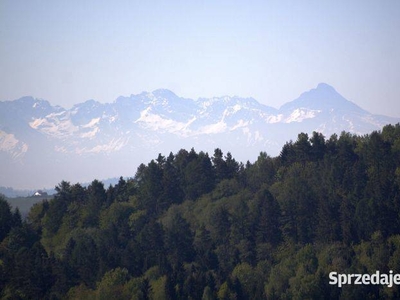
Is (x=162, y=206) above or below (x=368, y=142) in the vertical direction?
below

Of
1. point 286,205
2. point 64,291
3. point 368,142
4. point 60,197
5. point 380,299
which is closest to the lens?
point 380,299

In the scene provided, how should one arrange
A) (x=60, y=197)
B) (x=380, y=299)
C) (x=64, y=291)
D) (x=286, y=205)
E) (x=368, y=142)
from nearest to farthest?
(x=380, y=299)
(x=64, y=291)
(x=286, y=205)
(x=368, y=142)
(x=60, y=197)

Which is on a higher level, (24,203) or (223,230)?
(24,203)

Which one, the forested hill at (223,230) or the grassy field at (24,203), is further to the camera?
the grassy field at (24,203)

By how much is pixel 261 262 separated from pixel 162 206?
21.1m

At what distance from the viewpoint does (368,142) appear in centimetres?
7212

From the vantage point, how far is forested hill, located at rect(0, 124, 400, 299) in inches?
1954

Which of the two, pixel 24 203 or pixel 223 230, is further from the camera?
pixel 24 203

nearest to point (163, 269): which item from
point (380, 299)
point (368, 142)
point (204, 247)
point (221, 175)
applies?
point (204, 247)

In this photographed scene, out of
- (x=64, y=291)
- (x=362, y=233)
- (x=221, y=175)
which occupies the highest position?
(x=221, y=175)

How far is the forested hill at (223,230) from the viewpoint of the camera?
49.6m

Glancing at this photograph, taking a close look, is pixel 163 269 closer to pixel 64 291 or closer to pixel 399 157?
pixel 64 291

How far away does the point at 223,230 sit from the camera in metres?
62.2

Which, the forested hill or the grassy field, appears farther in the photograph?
the grassy field
